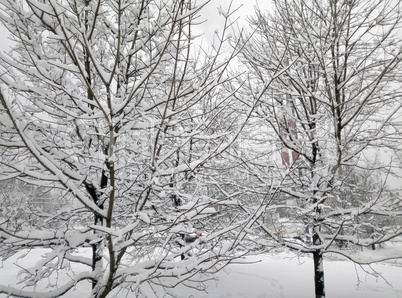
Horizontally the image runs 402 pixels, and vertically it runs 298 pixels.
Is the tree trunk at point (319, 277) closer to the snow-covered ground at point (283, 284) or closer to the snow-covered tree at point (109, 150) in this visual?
the snow-covered ground at point (283, 284)

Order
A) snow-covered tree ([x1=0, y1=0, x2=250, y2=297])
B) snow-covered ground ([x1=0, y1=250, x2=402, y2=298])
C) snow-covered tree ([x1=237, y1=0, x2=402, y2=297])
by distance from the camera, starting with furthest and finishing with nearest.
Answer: snow-covered ground ([x1=0, y1=250, x2=402, y2=298]), snow-covered tree ([x1=237, y1=0, x2=402, y2=297]), snow-covered tree ([x1=0, y1=0, x2=250, y2=297])

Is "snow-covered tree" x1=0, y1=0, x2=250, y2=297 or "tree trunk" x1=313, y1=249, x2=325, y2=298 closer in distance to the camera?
"snow-covered tree" x1=0, y1=0, x2=250, y2=297

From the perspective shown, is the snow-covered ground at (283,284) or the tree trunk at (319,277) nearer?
the tree trunk at (319,277)

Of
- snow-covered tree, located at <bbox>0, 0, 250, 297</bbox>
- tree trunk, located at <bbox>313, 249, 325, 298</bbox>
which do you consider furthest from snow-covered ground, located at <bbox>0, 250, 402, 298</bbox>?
snow-covered tree, located at <bbox>0, 0, 250, 297</bbox>

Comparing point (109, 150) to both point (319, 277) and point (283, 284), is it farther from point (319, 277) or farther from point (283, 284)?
point (283, 284)

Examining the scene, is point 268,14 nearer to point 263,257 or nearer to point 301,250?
point 301,250

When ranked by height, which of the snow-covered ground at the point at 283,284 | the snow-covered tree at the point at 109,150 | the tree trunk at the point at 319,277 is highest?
the snow-covered tree at the point at 109,150

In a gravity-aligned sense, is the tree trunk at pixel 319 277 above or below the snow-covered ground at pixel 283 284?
above

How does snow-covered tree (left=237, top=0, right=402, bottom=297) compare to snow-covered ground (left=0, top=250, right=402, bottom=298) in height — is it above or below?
above

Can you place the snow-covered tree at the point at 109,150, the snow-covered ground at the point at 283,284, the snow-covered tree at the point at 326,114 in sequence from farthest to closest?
the snow-covered ground at the point at 283,284 → the snow-covered tree at the point at 326,114 → the snow-covered tree at the point at 109,150

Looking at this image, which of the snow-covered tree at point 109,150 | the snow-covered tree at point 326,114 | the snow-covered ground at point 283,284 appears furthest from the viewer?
the snow-covered ground at point 283,284

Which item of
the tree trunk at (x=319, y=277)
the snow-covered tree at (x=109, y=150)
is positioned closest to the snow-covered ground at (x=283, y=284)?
the tree trunk at (x=319, y=277)

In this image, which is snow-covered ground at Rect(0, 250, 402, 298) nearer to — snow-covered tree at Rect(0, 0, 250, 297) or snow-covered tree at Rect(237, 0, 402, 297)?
snow-covered tree at Rect(237, 0, 402, 297)

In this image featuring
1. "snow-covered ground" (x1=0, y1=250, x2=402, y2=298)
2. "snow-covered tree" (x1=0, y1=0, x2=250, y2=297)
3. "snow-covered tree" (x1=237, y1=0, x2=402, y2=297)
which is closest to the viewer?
"snow-covered tree" (x1=0, y1=0, x2=250, y2=297)
